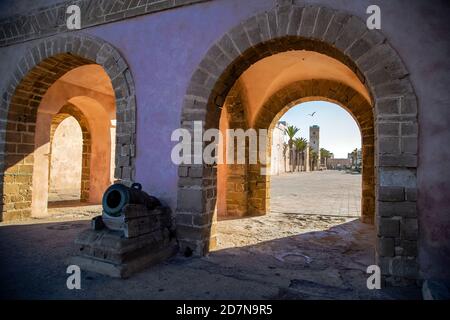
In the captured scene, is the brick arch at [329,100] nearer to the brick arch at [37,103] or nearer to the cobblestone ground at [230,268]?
the cobblestone ground at [230,268]

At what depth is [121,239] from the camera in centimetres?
316

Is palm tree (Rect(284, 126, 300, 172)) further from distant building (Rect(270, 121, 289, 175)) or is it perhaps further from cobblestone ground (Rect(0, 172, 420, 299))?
cobblestone ground (Rect(0, 172, 420, 299))

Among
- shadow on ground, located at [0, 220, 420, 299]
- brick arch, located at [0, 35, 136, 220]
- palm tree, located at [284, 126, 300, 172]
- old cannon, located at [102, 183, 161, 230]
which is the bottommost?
shadow on ground, located at [0, 220, 420, 299]

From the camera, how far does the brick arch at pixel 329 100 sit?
6.73 meters

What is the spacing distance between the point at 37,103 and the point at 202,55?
4225 millimetres

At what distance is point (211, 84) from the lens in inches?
158

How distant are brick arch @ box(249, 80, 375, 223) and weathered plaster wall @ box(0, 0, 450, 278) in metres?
3.42

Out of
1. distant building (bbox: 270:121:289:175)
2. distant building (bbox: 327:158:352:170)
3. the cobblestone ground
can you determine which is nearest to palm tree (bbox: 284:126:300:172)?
distant building (bbox: 270:121:289:175)

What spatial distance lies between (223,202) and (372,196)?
3578 mm

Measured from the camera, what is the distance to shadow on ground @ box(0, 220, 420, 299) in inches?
108

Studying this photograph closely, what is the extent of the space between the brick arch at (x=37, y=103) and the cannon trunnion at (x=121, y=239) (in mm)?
1025

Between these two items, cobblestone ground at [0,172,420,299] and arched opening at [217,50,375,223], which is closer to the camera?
cobblestone ground at [0,172,420,299]

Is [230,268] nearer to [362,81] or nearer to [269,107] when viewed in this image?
[362,81]

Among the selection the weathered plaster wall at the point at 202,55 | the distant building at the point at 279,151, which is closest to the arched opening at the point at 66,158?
the weathered plaster wall at the point at 202,55
